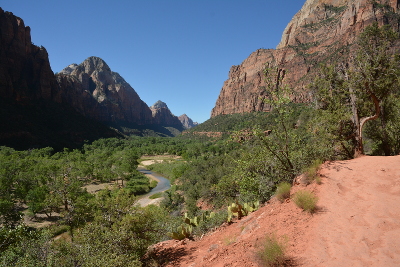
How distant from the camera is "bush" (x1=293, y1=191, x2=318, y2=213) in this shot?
245 inches

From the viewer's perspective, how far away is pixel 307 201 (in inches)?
247

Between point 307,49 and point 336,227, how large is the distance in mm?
134973

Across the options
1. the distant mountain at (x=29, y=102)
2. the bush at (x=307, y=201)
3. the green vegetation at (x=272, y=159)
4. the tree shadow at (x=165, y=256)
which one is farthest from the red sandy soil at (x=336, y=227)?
the distant mountain at (x=29, y=102)

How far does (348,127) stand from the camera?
1140 cm

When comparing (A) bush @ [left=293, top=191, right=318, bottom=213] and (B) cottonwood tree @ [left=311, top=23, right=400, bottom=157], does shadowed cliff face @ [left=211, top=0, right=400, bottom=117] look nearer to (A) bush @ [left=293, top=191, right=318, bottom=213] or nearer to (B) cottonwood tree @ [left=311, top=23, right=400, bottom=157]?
(B) cottonwood tree @ [left=311, top=23, right=400, bottom=157]

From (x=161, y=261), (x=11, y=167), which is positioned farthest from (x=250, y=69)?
(x=161, y=261)

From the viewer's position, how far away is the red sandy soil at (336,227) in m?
4.57

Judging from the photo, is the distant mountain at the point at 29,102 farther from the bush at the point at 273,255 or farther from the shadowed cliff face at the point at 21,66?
the bush at the point at 273,255

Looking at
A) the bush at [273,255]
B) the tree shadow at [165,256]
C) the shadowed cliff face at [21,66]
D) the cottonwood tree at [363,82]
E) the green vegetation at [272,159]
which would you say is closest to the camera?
the bush at [273,255]

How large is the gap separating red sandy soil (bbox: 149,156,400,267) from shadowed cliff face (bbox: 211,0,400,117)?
46.3m

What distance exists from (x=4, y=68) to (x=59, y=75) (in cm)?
4466

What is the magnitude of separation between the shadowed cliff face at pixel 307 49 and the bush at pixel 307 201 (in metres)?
48.0

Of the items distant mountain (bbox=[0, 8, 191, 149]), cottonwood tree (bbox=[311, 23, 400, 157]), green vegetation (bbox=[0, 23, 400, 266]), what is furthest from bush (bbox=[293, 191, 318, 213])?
distant mountain (bbox=[0, 8, 191, 149])

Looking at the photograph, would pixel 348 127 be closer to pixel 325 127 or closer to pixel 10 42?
pixel 325 127
